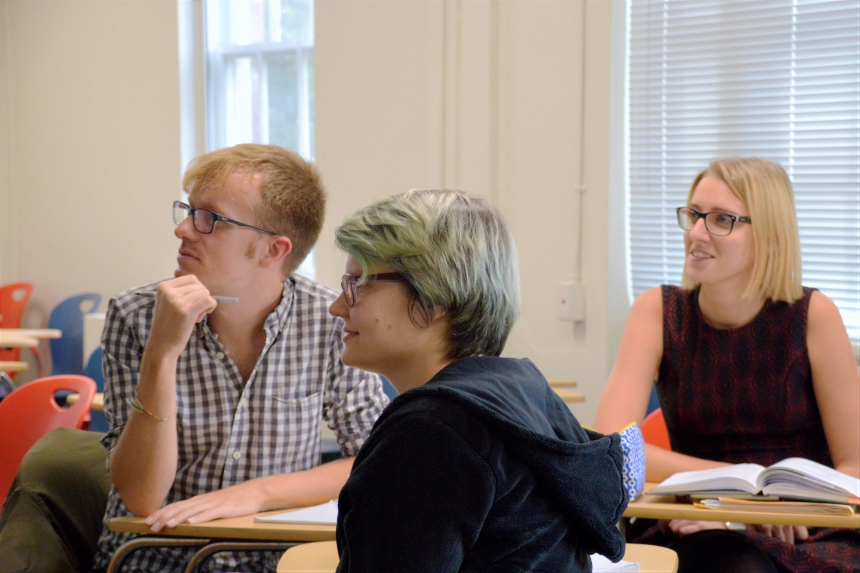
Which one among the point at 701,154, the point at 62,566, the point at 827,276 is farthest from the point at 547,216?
the point at 62,566

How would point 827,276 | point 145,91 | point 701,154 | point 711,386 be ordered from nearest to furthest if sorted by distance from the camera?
point 711,386, point 827,276, point 701,154, point 145,91

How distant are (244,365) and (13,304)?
4.59 meters

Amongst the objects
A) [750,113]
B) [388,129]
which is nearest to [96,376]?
[388,129]

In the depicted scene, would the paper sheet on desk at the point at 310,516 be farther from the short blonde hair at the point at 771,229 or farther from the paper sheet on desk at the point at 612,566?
the short blonde hair at the point at 771,229

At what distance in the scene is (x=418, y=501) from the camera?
0.97 m

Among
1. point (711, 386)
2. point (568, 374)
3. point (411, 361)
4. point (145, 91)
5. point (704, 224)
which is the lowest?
point (568, 374)

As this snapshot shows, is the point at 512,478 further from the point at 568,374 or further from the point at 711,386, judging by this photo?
the point at 568,374

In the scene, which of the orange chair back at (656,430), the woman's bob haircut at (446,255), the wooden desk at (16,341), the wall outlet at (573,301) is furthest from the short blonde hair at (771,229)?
the wooden desk at (16,341)

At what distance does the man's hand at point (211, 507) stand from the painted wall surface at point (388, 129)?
8.34 feet

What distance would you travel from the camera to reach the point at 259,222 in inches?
77.0

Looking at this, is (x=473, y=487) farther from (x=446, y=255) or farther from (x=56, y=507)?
(x=56, y=507)

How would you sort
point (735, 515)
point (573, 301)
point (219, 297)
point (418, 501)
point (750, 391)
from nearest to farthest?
point (418, 501)
point (735, 515)
point (219, 297)
point (750, 391)
point (573, 301)

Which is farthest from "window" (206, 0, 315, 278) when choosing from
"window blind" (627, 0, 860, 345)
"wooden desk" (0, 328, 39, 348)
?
"window blind" (627, 0, 860, 345)

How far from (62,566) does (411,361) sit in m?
1.10
